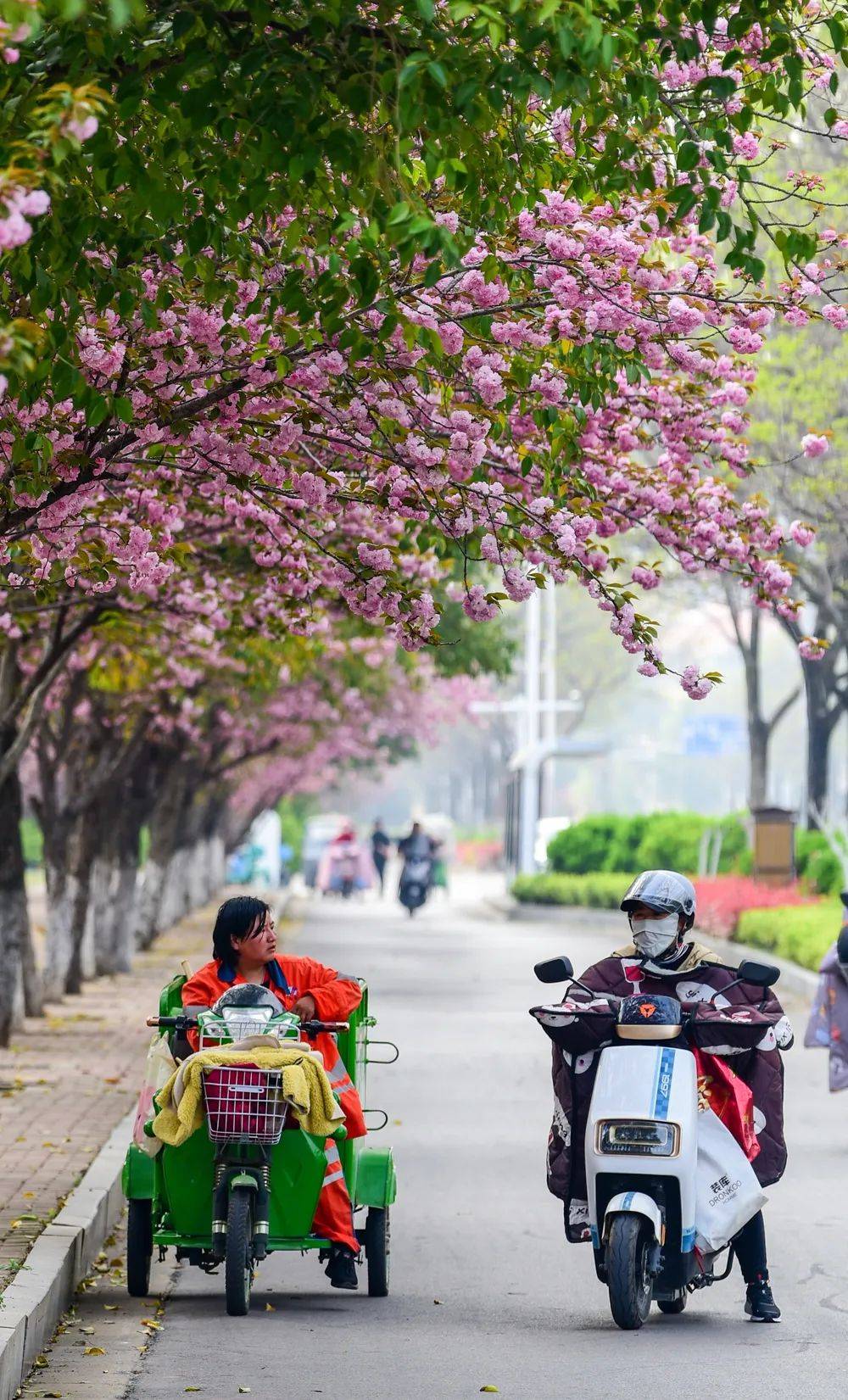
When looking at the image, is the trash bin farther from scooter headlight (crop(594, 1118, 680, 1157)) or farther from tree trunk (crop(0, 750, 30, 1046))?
scooter headlight (crop(594, 1118, 680, 1157))

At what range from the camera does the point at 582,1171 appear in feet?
26.6

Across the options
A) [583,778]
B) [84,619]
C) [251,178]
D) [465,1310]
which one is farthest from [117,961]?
[583,778]

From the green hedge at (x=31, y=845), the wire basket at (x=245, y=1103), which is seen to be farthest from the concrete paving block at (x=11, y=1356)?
the green hedge at (x=31, y=845)

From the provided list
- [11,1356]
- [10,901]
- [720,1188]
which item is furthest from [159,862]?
[11,1356]

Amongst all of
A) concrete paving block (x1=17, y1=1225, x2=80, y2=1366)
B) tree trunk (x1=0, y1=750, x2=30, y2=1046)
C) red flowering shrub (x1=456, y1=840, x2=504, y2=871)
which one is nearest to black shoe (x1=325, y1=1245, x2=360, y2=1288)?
concrete paving block (x1=17, y1=1225, x2=80, y2=1366)

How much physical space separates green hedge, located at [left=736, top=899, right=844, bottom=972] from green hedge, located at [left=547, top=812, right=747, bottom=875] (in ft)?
35.2

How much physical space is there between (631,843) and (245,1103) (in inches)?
1545

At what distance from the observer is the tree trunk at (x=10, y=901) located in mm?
17062

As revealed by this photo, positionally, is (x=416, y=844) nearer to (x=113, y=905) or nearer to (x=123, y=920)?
(x=113, y=905)

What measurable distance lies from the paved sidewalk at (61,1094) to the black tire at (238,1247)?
29.2 inches

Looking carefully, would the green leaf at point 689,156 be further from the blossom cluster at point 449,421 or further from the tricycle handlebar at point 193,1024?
the tricycle handlebar at point 193,1024

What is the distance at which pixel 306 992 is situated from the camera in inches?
330

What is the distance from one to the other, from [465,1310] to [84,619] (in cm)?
785

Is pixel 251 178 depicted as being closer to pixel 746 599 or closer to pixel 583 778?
pixel 746 599
